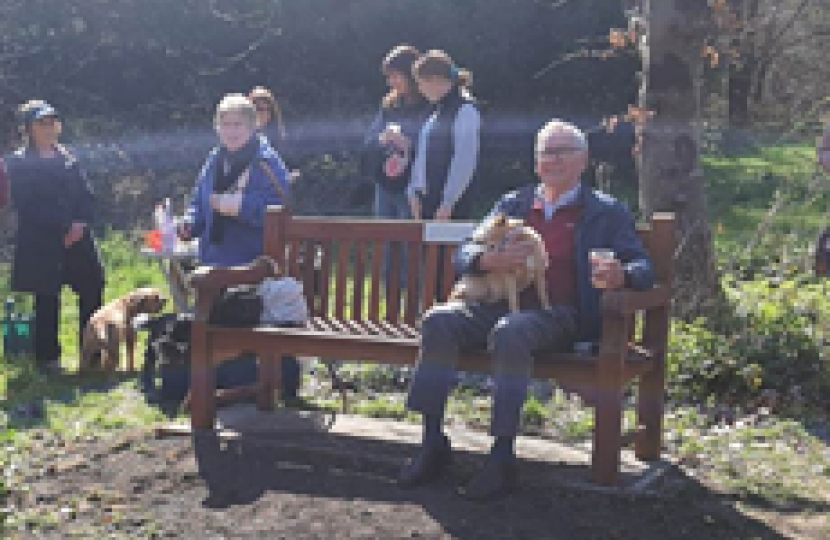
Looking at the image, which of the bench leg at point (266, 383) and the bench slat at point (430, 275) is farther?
the bench leg at point (266, 383)

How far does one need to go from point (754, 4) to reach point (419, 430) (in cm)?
932

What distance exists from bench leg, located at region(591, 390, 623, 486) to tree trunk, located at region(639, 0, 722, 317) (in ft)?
9.05

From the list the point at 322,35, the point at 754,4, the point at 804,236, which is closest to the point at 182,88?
the point at 322,35

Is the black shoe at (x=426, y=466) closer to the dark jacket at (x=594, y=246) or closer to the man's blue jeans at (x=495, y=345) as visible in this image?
the man's blue jeans at (x=495, y=345)

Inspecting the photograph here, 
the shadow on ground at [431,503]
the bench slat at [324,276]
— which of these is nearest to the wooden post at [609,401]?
the shadow on ground at [431,503]

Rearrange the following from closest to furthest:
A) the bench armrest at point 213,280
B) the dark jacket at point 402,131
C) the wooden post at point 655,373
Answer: the wooden post at point 655,373, the bench armrest at point 213,280, the dark jacket at point 402,131

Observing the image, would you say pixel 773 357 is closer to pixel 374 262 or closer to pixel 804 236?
pixel 374 262

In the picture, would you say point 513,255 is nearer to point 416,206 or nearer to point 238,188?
point 238,188

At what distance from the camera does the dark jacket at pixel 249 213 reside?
6.20 m

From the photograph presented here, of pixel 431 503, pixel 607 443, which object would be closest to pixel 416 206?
pixel 607 443

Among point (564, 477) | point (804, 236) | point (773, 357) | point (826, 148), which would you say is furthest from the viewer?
point (804, 236)

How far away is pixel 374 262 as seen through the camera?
584 cm

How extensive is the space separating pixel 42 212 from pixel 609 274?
14.3ft

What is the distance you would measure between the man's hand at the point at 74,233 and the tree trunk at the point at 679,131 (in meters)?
3.65
